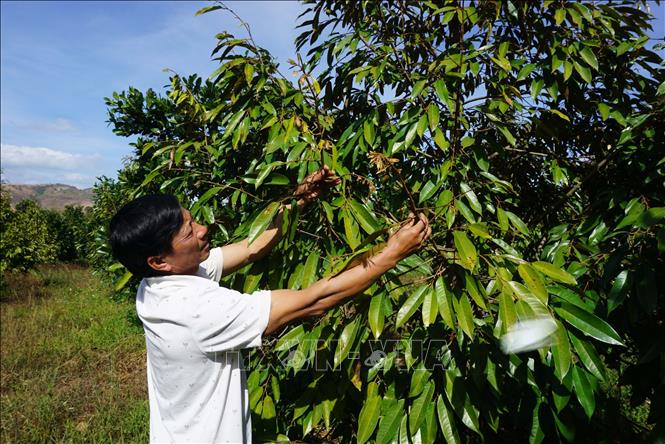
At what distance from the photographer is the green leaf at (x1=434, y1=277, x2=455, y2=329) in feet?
3.78

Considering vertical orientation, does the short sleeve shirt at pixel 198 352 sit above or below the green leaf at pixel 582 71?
below

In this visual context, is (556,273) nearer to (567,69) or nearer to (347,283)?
(347,283)

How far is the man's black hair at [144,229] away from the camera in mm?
1334

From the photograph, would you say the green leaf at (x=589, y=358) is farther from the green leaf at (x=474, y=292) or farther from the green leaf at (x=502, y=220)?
the green leaf at (x=502, y=220)

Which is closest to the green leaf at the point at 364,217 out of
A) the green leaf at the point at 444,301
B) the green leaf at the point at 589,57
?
the green leaf at the point at 444,301

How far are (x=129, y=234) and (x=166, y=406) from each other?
55 cm

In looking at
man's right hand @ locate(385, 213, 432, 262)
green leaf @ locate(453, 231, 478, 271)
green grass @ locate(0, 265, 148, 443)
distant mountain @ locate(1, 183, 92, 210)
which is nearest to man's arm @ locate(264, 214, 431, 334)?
man's right hand @ locate(385, 213, 432, 262)

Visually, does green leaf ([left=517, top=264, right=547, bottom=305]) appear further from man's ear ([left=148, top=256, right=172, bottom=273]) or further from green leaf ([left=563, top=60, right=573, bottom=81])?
man's ear ([left=148, top=256, right=172, bottom=273])

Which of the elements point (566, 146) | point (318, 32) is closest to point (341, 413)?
point (566, 146)

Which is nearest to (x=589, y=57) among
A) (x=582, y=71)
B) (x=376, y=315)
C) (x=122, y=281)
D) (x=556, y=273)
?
(x=582, y=71)

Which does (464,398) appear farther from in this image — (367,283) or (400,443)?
(367,283)

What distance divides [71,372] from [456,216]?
14.0 feet

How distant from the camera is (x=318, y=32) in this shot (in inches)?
89.6

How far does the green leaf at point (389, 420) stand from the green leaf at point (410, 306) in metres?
0.38
